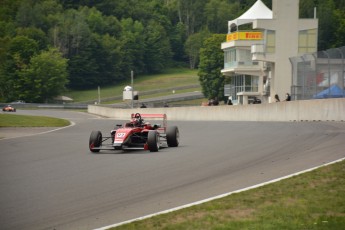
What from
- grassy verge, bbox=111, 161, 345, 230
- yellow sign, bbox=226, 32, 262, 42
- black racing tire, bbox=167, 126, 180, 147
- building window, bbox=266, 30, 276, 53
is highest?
yellow sign, bbox=226, 32, 262, 42

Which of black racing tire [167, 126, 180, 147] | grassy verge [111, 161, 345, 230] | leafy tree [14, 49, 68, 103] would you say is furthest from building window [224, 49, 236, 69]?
grassy verge [111, 161, 345, 230]

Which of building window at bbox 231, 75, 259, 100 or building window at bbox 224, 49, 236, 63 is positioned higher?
building window at bbox 224, 49, 236, 63

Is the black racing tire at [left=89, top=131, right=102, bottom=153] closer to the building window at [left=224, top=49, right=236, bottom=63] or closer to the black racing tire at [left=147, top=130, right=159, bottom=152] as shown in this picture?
the black racing tire at [left=147, top=130, right=159, bottom=152]

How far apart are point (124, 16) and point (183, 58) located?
58.9ft

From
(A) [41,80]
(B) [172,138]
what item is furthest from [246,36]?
(B) [172,138]

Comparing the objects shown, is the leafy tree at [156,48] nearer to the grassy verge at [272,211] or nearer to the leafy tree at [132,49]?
the leafy tree at [132,49]

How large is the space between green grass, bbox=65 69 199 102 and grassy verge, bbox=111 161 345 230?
118 meters

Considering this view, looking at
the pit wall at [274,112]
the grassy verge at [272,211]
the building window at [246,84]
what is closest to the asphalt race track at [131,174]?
the grassy verge at [272,211]

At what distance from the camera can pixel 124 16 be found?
625 feet

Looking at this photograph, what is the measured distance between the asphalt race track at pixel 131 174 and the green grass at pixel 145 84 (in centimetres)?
10877

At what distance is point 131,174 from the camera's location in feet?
51.4

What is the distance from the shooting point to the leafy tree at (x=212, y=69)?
382ft

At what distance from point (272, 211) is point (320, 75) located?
27242 mm

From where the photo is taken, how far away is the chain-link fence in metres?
35.2
